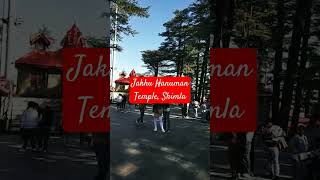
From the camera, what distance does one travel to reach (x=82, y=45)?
7.38m

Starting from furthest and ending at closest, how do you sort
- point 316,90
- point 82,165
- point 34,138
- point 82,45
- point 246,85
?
1. point 316,90
2. point 34,138
3. point 82,165
4. point 82,45
5. point 246,85

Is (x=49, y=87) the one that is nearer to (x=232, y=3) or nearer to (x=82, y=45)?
(x=82, y=45)

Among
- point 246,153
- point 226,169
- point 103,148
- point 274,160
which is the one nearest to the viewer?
point 103,148

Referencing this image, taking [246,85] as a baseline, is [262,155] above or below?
below

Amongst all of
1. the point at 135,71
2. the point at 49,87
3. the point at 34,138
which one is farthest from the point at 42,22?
the point at 34,138

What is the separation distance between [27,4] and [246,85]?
12.8ft

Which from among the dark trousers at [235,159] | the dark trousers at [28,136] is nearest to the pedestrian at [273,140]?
the dark trousers at [235,159]

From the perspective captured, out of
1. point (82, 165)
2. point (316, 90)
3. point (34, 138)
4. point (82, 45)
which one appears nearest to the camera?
point (82, 45)

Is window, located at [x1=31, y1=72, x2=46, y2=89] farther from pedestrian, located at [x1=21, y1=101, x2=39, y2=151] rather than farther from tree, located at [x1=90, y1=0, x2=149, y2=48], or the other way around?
pedestrian, located at [x1=21, y1=101, x2=39, y2=151]
